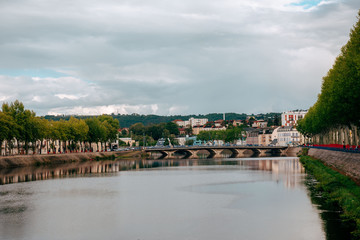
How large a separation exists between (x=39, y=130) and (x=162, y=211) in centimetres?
7985

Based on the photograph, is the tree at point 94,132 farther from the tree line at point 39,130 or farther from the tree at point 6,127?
the tree at point 6,127

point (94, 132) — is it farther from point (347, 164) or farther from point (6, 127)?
point (347, 164)

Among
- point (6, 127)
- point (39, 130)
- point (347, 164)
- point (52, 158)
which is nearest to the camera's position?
point (347, 164)

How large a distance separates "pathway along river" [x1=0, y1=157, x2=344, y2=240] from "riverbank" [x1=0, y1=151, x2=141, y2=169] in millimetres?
36532

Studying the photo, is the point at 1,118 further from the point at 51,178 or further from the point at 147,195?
the point at 147,195

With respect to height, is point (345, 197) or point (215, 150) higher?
point (345, 197)

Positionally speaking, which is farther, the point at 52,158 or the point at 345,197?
the point at 52,158

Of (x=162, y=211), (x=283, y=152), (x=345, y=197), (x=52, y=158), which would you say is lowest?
(x=283, y=152)

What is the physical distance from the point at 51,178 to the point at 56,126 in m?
55.5

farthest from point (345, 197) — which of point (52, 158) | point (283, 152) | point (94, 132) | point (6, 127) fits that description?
point (283, 152)

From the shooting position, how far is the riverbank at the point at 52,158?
339 ft

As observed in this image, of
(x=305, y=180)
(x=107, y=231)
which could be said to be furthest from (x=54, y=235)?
(x=305, y=180)

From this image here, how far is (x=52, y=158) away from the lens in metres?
121

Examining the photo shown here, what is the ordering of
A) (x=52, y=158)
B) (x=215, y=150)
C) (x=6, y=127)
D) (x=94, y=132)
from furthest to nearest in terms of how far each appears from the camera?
(x=215, y=150) < (x=94, y=132) < (x=52, y=158) < (x=6, y=127)
